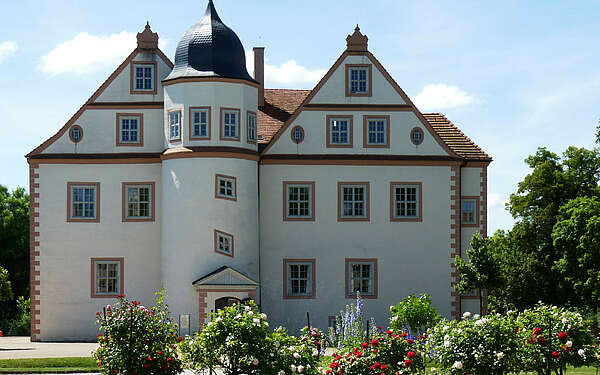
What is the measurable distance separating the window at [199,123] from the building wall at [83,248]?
2926 millimetres

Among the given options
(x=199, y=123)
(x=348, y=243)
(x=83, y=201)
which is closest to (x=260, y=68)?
(x=199, y=123)

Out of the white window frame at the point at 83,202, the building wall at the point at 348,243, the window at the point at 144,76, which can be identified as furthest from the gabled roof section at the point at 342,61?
the white window frame at the point at 83,202

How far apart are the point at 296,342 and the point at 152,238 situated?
21.1 meters

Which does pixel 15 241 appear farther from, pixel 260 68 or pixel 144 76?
pixel 260 68

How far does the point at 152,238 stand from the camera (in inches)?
1499

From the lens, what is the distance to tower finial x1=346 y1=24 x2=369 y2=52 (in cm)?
3825

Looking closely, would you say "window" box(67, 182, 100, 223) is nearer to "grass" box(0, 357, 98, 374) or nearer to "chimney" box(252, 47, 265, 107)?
"chimney" box(252, 47, 265, 107)

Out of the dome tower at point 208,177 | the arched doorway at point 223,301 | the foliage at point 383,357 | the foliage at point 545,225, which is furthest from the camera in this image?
the foliage at point 545,225

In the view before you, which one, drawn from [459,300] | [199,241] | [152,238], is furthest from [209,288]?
[459,300]

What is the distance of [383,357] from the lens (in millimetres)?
Answer: 16922

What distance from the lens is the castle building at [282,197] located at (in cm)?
3775

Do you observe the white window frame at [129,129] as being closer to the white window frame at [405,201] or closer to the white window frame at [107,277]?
the white window frame at [107,277]

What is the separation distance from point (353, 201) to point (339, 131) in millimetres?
3033

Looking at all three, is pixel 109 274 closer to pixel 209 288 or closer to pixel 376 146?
pixel 209 288
